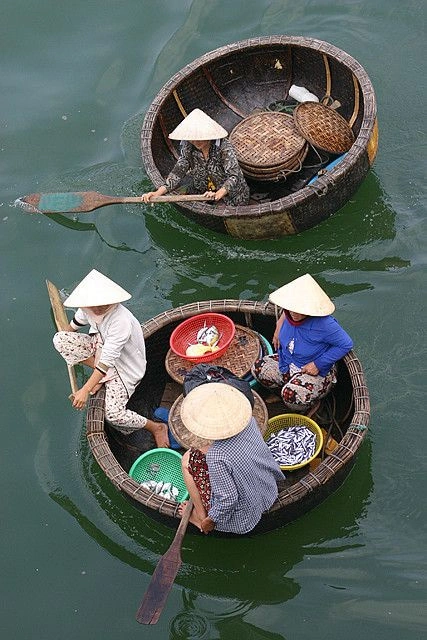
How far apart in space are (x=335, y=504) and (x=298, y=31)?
453 centimetres

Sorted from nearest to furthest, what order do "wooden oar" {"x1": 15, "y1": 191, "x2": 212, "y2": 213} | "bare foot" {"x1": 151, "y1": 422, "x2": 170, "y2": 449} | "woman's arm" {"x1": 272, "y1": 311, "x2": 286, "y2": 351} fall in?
"woman's arm" {"x1": 272, "y1": 311, "x2": 286, "y2": 351} < "bare foot" {"x1": 151, "y1": 422, "x2": 170, "y2": 449} < "wooden oar" {"x1": 15, "y1": 191, "x2": 212, "y2": 213}

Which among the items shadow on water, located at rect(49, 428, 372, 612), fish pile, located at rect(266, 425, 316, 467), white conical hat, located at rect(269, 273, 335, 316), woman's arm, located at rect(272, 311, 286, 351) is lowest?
shadow on water, located at rect(49, 428, 372, 612)

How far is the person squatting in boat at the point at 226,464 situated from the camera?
3.59 meters

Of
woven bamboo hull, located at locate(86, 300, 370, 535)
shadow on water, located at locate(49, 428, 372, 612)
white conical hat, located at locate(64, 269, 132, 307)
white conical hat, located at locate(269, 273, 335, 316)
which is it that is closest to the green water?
shadow on water, located at locate(49, 428, 372, 612)

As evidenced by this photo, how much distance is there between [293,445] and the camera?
4496 millimetres

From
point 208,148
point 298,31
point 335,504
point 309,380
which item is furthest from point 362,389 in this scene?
point 298,31

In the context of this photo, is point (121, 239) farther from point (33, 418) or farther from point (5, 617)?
point (5, 617)

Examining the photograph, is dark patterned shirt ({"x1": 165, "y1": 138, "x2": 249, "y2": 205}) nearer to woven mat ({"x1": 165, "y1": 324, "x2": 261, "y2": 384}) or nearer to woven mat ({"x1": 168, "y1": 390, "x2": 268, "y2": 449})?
woven mat ({"x1": 165, "y1": 324, "x2": 261, "y2": 384})

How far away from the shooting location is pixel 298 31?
741 centimetres

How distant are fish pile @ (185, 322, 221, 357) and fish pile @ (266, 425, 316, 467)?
2.12 ft

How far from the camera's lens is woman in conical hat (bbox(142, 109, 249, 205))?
17.5ft

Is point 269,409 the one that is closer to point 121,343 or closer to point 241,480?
point 121,343

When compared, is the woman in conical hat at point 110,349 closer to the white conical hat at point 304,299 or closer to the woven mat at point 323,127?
the white conical hat at point 304,299

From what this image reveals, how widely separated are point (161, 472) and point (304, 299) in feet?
4.12
